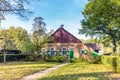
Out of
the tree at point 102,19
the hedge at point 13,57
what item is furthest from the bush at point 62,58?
the hedge at point 13,57

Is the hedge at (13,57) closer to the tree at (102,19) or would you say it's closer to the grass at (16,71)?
the tree at (102,19)

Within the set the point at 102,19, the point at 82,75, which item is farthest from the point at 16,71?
the point at 102,19

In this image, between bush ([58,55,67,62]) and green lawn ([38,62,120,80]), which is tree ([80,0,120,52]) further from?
green lawn ([38,62,120,80])

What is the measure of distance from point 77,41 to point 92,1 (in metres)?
9.87

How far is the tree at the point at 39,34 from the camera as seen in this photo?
1857 inches

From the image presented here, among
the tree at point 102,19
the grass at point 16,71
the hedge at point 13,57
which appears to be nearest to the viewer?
the grass at point 16,71

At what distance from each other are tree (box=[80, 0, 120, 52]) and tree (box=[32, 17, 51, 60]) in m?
6.88

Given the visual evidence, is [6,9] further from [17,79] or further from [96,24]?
[96,24]

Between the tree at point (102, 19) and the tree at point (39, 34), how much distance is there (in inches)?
271

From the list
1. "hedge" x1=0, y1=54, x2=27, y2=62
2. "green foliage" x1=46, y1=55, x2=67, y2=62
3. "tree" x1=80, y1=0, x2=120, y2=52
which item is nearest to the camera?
"tree" x1=80, y1=0, x2=120, y2=52

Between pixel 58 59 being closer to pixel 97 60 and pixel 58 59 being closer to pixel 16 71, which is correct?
pixel 97 60

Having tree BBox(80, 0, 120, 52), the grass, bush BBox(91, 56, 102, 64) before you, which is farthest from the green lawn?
tree BBox(80, 0, 120, 52)

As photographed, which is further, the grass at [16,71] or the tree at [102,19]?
the tree at [102,19]

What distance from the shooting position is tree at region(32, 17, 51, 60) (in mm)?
47156
